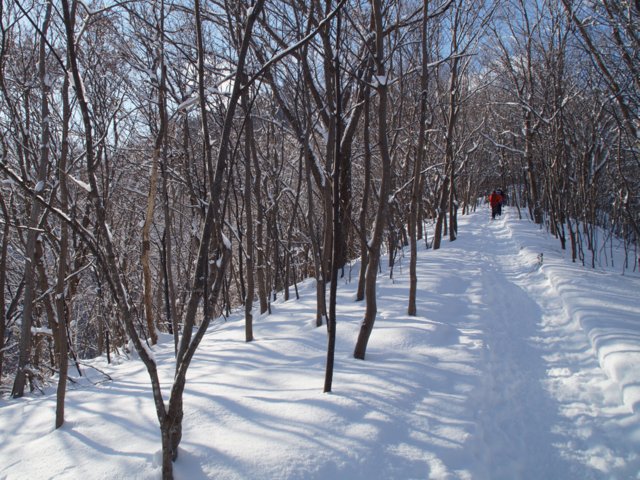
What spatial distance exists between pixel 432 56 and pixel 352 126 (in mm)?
6782

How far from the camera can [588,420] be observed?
281cm

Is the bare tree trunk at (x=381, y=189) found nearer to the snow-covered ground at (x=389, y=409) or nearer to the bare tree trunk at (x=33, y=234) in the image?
the snow-covered ground at (x=389, y=409)

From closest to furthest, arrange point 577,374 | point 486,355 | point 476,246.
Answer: point 577,374
point 486,355
point 476,246

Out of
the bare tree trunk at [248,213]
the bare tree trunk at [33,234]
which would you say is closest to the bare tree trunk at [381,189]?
the bare tree trunk at [248,213]

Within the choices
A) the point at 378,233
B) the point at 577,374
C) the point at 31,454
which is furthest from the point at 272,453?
the point at 577,374

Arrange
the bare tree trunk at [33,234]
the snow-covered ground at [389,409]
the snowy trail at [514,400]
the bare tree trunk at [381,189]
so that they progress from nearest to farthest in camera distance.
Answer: the snow-covered ground at [389,409] < the snowy trail at [514,400] < the bare tree trunk at [381,189] < the bare tree trunk at [33,234]

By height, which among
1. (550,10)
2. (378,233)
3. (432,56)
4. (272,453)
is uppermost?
(550,10)

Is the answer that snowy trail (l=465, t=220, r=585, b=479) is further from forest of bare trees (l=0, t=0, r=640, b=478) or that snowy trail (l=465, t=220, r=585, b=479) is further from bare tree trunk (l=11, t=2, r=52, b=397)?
bare tree trunk (l=11, t=2, r=52, b=397)

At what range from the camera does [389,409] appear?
2609 millimetres

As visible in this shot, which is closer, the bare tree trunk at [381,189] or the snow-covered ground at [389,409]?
the snow-covered ground at [389,409]

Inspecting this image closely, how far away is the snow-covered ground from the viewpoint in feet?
6.91

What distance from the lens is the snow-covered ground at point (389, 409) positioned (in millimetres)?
2107

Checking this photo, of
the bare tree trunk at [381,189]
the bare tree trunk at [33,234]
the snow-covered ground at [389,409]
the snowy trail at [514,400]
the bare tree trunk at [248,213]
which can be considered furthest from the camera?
the bare tree trunk at [248,213]

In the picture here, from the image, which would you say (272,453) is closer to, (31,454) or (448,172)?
(31,454)
